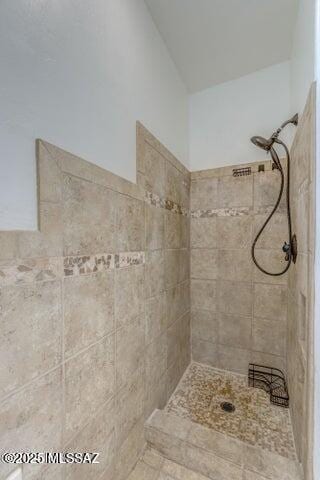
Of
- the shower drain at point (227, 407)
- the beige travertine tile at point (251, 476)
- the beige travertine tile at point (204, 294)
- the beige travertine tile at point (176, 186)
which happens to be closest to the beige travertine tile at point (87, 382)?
the beige travertine tile at point (251, 476)

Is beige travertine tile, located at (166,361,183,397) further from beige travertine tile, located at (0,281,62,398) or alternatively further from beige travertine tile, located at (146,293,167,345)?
beige travertine tile, located at (0,281,62,398)

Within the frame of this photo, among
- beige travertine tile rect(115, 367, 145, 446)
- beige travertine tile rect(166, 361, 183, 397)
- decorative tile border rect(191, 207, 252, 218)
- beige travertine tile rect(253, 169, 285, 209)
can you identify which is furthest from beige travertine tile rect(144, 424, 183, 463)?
beige travertine tile rect(253, 169, 285, 209)

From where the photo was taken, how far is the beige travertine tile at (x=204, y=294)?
187 centimetres

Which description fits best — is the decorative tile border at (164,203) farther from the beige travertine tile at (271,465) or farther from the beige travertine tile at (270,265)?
the beige travertine tile at (271,465)

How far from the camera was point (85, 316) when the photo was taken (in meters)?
0.80

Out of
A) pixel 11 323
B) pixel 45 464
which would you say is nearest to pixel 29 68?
pixel 11 323

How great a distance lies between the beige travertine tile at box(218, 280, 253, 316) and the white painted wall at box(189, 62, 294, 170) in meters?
1.04

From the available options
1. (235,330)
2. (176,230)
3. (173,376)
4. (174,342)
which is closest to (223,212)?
(176,230)

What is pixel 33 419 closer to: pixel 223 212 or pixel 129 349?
pixel 129 349

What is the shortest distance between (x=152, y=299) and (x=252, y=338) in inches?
40.1

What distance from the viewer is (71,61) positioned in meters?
0.75

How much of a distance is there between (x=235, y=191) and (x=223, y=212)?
0.20m

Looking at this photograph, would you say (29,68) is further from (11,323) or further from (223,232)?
(223,232)

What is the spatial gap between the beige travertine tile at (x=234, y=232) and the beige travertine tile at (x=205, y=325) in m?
0.62
